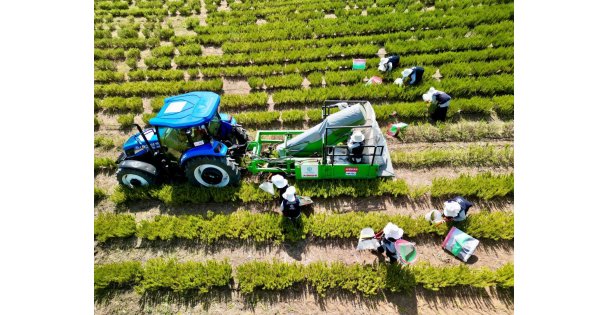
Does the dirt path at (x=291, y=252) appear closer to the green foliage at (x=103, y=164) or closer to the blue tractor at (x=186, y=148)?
the blue tractor at (x=186, y=148)

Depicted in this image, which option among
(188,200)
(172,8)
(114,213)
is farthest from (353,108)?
(172,8)

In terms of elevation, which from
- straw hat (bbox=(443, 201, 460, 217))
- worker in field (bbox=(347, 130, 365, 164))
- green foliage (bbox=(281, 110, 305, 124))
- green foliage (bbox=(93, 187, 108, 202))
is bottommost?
green foliage (bbox=(93, 187, 108, 202))

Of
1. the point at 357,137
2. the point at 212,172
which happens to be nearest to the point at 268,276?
the point at 212,172

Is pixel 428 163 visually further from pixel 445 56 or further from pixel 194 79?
pixel 194 79

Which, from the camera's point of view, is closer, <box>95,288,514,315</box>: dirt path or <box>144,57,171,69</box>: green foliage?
<box>95,288,514,315</box>: dirt path

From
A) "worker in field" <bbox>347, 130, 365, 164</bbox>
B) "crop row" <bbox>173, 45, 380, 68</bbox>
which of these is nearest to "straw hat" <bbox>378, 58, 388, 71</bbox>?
"crop row" <bbox>173, 45, 380, 68</bbox>

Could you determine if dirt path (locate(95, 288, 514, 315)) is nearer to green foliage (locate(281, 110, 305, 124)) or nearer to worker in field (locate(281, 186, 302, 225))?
worker in field (locate(281, 186, 302, 225))

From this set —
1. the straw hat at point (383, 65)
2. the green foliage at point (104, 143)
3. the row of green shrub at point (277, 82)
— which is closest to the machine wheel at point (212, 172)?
the green foliage at point (104, 143)
